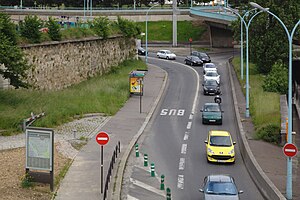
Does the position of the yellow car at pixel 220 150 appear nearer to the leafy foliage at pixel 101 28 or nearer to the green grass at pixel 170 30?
the leafy foliage at pixel 101 28

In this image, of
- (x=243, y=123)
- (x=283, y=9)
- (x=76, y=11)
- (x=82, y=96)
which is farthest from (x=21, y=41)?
(x=76, y=11)

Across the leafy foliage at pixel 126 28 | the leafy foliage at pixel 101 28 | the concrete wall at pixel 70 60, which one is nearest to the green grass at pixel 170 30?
the leafy foliage at pixel 126 28

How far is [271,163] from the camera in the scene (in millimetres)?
27234

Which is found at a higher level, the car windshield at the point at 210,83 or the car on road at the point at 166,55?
the car on road at the point at 166,55

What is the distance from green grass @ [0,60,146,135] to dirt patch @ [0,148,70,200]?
195 inches

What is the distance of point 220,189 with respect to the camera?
21.0 meters

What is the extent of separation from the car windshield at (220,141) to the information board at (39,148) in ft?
31.8

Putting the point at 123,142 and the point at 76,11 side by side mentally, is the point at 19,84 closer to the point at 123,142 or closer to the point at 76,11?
the point at 123,142

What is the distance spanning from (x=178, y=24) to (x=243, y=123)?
66.9 meters

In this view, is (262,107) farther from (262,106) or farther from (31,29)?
(31,29)

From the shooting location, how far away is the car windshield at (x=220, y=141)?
2839 centimetres

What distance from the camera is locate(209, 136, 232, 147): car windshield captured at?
93.1ft

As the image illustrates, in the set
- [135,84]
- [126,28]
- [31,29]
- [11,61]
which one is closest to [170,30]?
[126,28]

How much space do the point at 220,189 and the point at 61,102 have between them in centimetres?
1936
